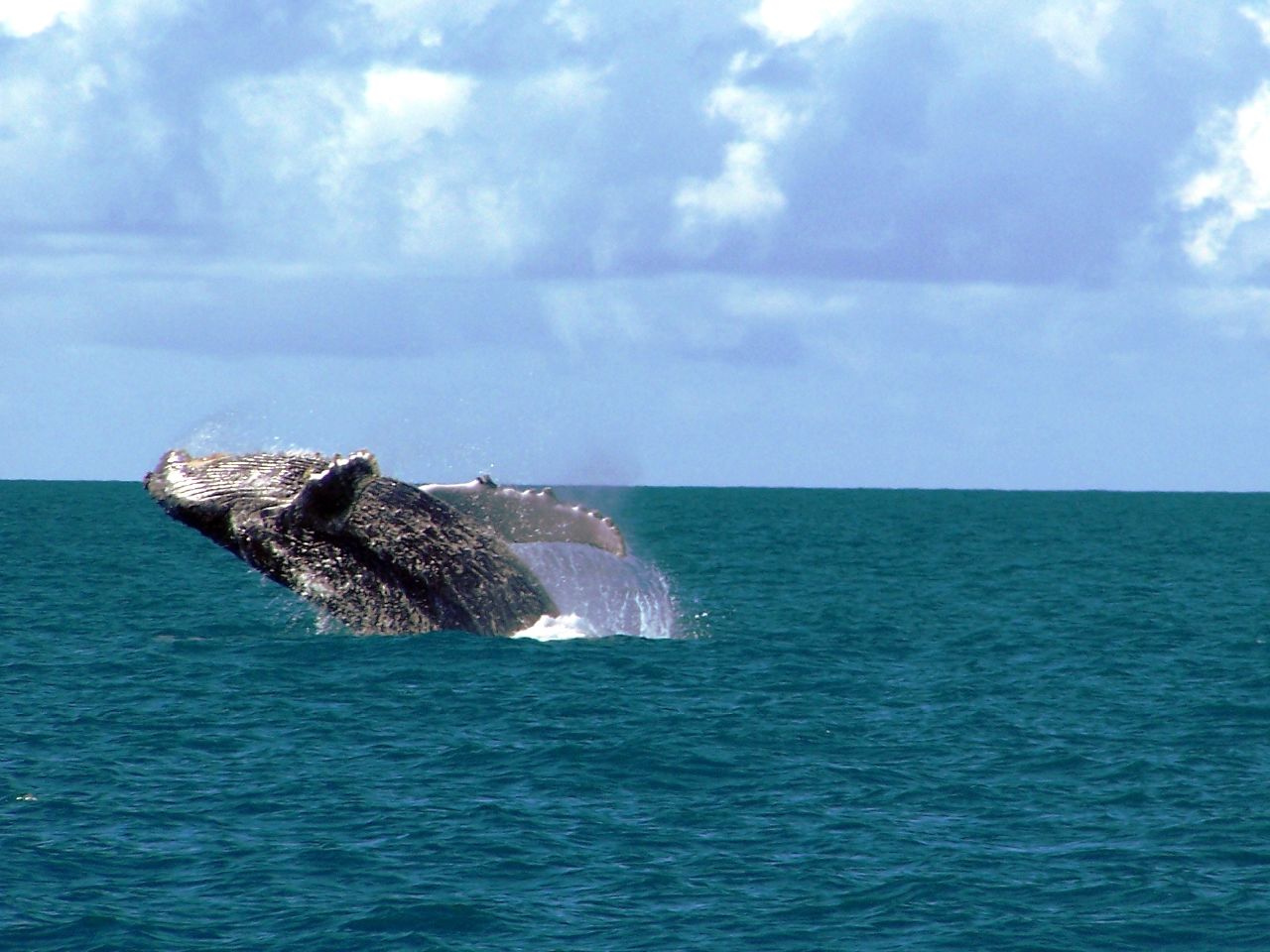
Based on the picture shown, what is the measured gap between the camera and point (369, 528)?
67.8 ft

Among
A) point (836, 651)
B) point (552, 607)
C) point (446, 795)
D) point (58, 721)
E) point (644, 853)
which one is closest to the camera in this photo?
point (644, 853)

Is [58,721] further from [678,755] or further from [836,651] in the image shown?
[836,651]

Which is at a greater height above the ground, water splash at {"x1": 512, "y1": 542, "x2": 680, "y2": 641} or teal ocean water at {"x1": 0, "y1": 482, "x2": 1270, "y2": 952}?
water splash at {"x1": 512, "y1": 542, "x2": 680, "y2": 641}

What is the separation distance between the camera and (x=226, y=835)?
50.4 ft

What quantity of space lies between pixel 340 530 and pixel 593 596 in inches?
407

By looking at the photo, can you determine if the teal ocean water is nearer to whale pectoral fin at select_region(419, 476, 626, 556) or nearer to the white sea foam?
the white sea foam

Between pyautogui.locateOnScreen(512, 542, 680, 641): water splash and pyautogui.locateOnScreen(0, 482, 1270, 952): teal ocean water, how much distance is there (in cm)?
47

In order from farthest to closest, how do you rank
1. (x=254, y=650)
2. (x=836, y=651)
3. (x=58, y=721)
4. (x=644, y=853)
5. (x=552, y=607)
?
1. (x=836, y=651)
2. (x=254, y=650)
3. (x=552, y=607)
4. (x=58, y=721)
5. (x=644, y=853)

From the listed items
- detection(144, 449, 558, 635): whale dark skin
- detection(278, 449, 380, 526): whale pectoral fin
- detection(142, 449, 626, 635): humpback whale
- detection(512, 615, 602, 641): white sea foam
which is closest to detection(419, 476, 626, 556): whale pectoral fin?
detection(142, 449, 626, 635): humpback whale

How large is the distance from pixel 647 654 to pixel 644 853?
12096mm

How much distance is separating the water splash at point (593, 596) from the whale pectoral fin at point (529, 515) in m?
0.21

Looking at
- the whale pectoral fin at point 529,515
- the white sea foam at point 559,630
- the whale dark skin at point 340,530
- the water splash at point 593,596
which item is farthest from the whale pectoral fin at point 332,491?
the white sea foam at point 559,630

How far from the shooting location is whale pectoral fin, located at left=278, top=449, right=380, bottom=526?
1884 cm

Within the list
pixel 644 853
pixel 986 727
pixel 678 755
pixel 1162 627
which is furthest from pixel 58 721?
pixel 1162 627
